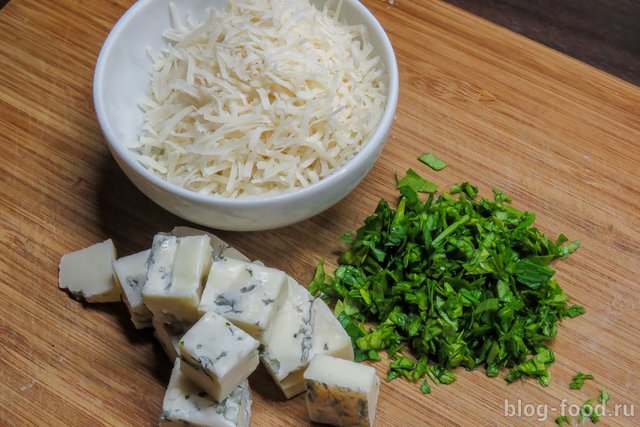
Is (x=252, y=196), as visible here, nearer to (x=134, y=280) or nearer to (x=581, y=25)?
(x=134, y=280)

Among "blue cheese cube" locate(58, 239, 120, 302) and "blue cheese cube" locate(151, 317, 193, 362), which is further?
"blue cheese cube" locate(58, 239, 120, 302)

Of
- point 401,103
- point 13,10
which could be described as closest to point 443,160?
point 401,103

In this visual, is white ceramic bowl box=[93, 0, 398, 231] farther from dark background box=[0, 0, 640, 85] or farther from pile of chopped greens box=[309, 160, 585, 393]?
dark background box=[0, 0, 640, 85]

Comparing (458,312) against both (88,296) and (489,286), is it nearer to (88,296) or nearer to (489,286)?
(489,286)

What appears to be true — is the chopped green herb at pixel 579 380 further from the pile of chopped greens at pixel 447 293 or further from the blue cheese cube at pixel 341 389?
the blue cheese cube at pixel 341 389

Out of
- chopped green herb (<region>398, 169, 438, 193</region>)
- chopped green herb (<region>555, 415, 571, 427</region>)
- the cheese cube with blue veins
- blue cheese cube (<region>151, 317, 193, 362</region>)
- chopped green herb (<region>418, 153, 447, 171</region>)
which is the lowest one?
blue cheese cube (<region>151, 317, 193, 362</region>)

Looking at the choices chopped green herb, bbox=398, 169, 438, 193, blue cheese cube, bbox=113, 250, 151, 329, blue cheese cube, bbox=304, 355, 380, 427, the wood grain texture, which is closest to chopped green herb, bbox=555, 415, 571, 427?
blue cheese cube, bbox=304, 355, 380, 427
